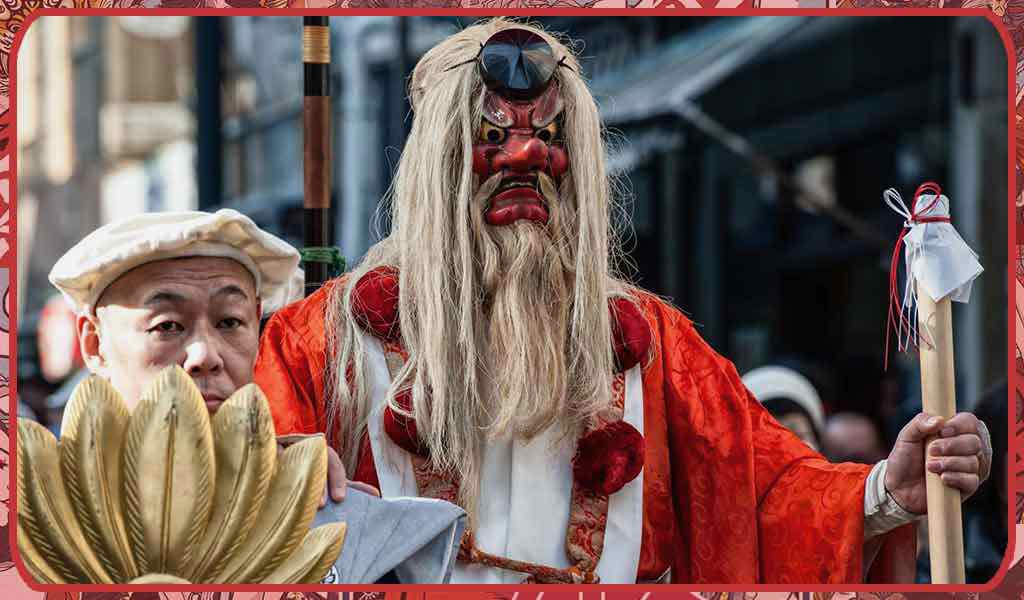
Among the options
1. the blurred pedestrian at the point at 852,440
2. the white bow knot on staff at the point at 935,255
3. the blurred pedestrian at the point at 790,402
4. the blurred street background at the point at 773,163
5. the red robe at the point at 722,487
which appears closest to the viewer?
the white bow knot on staff at the point at 935,255

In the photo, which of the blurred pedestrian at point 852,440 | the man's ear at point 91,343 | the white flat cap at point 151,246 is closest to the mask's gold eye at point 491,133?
the white flat cap at point 151,246

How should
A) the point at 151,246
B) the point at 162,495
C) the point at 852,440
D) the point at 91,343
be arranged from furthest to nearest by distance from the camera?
the point at 852,440 < the point at 91,343 < the point at 151,246 < the point at 162,495

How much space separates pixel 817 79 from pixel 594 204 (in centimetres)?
465

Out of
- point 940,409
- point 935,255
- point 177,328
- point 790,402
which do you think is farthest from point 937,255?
point 790,402

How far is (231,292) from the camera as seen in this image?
107 inches

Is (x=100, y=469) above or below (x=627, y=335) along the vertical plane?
below

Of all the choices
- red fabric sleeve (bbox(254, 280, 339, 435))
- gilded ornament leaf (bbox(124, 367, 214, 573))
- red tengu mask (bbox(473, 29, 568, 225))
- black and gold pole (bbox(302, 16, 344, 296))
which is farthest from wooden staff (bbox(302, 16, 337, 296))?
gilded ornament leaf (bbox(124, 367, 214, 573))

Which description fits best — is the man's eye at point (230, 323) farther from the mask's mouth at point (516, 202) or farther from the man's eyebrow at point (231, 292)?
the mask's mouth at point (516, 202)

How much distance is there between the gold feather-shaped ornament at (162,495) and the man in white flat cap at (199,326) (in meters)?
0.13

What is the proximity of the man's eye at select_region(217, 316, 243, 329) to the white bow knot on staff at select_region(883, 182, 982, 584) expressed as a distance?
43.0 inches

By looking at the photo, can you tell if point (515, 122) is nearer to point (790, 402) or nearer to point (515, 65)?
point (515, 65)

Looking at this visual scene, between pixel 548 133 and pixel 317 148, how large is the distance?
450 mm

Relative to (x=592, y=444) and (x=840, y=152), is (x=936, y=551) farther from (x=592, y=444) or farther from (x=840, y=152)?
(x=840, y=152)

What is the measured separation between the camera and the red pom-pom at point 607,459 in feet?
9.62
